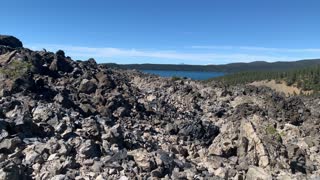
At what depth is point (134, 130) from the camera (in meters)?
24.0

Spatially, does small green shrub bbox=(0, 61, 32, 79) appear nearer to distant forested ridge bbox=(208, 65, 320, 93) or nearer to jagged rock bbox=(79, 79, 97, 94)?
jagged rock bbox=(79, 79, 97, 94)

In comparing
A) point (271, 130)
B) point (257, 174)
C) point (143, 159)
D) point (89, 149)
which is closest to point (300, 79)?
point (271, 130)

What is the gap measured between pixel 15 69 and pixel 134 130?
9218 mm

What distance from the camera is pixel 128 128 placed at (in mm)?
24234

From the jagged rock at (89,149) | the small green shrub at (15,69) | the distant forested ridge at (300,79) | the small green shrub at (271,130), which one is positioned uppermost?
the small green shrub at (15,69)

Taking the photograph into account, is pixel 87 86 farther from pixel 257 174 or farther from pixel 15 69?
pixel 257 174

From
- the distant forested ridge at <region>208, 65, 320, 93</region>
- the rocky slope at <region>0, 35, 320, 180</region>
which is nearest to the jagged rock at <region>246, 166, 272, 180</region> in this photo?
the rocky slope at <region>0, 35, 320, 180</region>

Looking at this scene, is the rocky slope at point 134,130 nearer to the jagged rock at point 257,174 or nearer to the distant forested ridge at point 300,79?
the jagged rock at point 257,174

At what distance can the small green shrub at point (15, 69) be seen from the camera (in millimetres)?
26516

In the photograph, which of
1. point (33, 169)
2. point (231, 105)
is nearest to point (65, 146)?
point (33, 169)

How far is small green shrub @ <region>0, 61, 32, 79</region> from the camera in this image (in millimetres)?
26516

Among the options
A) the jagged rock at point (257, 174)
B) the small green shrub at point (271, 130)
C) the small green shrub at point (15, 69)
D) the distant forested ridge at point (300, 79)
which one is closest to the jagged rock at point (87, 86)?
the small green shrub at point (15, 69)

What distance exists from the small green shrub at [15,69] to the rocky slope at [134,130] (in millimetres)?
61

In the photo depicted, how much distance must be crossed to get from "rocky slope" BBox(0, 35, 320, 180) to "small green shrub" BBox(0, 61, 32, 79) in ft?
0.20
